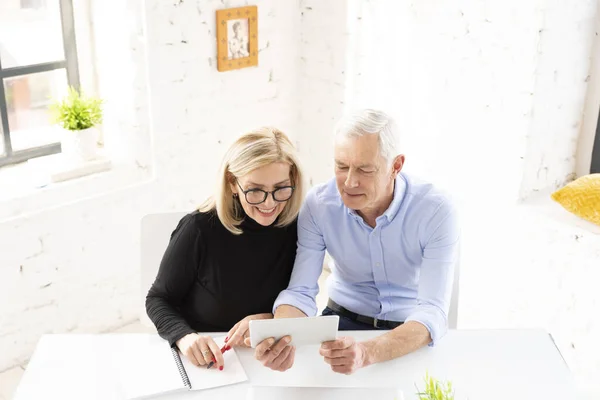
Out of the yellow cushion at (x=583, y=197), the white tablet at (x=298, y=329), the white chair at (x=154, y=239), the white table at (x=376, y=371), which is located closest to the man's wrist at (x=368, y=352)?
the white table at (x=376, y=371)

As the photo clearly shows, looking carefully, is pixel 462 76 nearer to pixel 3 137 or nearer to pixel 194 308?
pixel 194 308

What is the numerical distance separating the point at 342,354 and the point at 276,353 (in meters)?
0.15

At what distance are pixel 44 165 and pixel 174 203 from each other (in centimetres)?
56

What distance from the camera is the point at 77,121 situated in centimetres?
288

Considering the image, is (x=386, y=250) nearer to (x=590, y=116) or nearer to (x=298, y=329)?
(x=298, y=329)

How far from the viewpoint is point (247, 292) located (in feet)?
6.68

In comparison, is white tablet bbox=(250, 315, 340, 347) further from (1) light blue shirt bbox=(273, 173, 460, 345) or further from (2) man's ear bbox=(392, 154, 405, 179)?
(2) man's ear bbox=(392, 154, 405, 179)

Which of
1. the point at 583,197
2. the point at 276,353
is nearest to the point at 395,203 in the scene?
the point at 276,353

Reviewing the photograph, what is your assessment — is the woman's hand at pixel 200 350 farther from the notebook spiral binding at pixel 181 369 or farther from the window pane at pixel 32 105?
the window pane at pixel 32 105

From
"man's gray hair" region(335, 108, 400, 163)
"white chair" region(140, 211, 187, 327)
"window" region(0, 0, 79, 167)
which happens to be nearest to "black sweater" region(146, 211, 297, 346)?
"white chair" region(140, 211, 187, 327)

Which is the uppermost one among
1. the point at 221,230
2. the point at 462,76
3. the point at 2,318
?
the point at 462,76

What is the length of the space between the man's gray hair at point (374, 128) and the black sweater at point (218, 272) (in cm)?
34

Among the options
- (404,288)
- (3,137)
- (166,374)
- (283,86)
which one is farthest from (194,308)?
(283,86)

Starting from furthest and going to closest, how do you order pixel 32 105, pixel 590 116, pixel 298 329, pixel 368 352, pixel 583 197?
pixel 32 105 < pixel 590 116 < pixel 583 197 < pixel 368 352 < pixel 298 329
